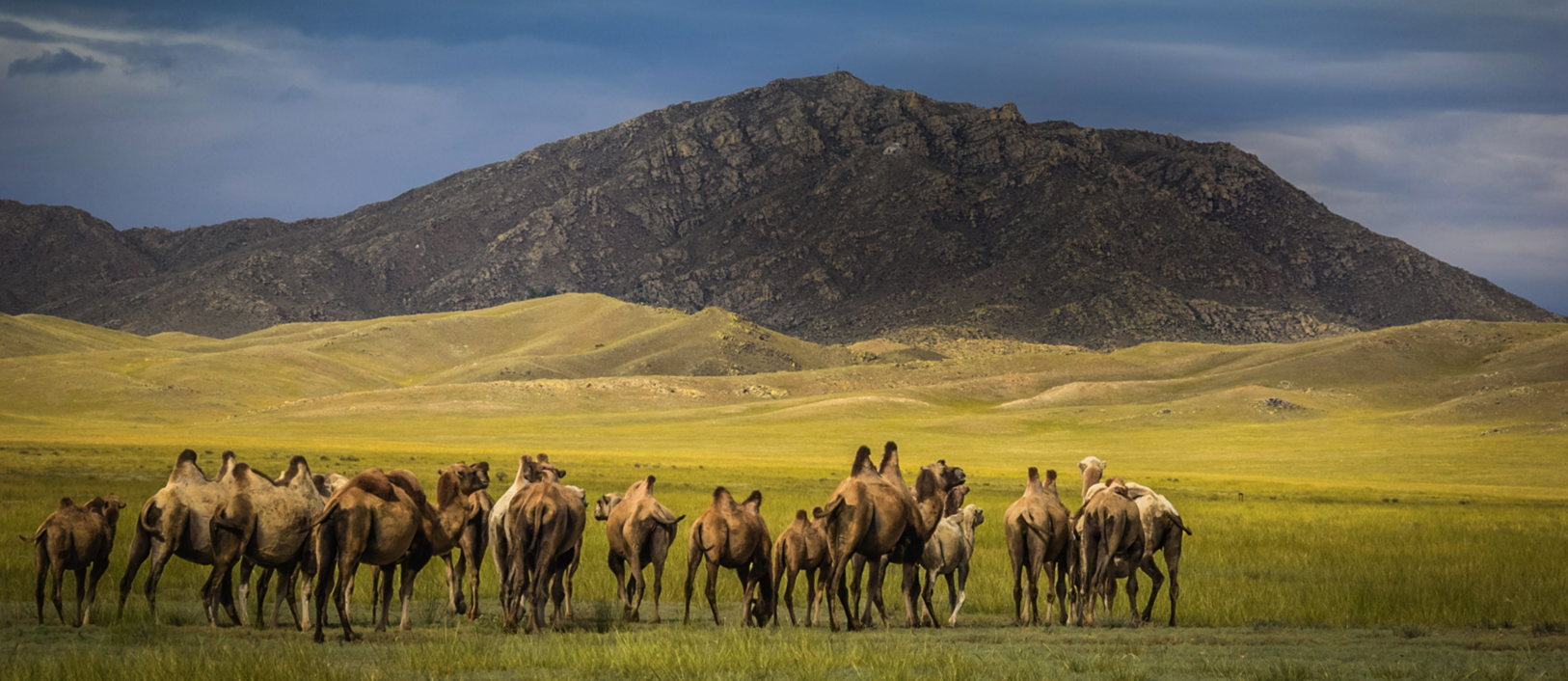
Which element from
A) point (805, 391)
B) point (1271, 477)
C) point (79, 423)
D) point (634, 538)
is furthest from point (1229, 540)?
point (805, 391)

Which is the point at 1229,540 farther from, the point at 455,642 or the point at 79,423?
the point at 79,423

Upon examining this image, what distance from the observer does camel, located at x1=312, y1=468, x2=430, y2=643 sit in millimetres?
12664

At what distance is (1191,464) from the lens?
7681cm

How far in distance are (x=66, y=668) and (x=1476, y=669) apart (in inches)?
507

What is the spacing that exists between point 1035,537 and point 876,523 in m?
2.49

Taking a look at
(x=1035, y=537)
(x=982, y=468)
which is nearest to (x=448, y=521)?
(x=1035, y=537)

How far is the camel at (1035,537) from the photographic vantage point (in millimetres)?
15438

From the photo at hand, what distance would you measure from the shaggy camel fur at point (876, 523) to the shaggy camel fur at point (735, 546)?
0.93 m

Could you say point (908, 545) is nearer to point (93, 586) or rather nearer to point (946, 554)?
point (946, 554)

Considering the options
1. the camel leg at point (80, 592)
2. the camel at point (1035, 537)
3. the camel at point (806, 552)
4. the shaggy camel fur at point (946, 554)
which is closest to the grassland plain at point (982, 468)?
the camel leg at point (80, 592)

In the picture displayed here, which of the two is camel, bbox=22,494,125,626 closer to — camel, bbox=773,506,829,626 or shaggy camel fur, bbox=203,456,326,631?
shaggy camel fur, bbox=203,456,326,631

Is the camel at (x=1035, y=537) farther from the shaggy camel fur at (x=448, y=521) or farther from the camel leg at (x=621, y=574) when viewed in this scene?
the shaggy camel fur at (x=448, y=521)

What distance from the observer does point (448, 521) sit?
15.3m

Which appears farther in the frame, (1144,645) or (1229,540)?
→ (1229,540)
